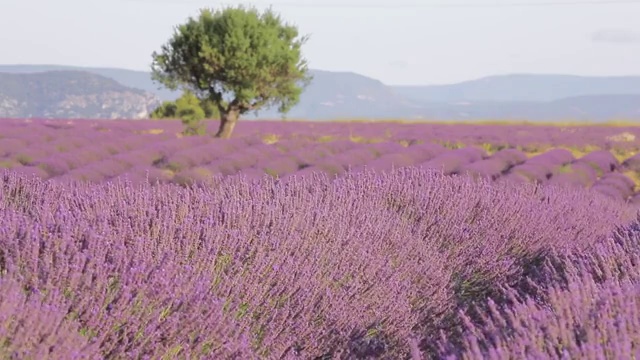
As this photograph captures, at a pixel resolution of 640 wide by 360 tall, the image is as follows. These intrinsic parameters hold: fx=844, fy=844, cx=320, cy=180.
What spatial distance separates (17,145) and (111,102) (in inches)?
3884

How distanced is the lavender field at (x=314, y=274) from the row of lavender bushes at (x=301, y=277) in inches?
0.4

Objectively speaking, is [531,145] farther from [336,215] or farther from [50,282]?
[50,282]

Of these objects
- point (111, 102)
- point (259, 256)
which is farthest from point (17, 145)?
point (111, 102)

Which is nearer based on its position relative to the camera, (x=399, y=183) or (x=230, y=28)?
(x=399, y=183)

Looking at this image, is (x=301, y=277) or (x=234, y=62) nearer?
(x=301, y=277)

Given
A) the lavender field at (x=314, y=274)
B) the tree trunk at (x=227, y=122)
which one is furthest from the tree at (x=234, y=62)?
the lavender field at (x=314, y=274)

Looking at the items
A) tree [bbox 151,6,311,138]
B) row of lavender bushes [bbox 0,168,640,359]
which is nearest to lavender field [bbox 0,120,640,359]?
row of lavender bushes [bbox 0,168,640,359]

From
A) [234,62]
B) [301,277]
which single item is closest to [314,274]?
[301,277]

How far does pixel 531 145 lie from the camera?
72.4ft

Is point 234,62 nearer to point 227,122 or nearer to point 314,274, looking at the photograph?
point 227,122

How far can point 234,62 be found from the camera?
2105 cm

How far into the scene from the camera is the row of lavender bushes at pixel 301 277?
2.29 metres

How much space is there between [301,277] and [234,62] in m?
18.3

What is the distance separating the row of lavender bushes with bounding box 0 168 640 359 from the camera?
2.29 m
